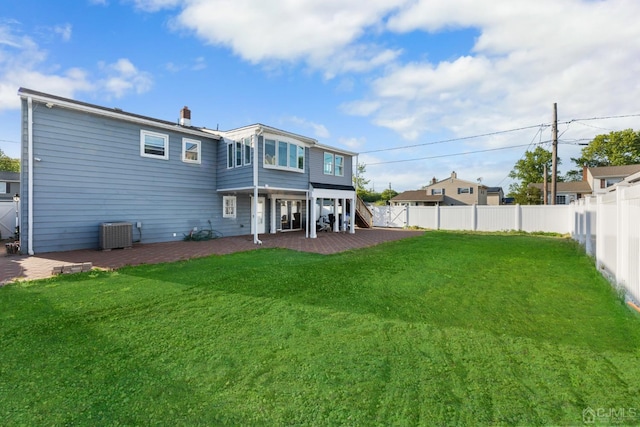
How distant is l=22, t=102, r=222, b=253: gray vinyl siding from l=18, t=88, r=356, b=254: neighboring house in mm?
28

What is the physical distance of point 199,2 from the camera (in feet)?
26.5

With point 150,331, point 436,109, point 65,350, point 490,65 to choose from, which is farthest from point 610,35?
point 65,350

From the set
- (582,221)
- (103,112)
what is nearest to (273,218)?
(103,112)

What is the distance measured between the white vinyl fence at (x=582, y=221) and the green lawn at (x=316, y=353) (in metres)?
0.70

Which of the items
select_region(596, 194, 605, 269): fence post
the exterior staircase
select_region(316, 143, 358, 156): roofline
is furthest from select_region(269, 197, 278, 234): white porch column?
select_region(596, 194, 605, 269): fence post

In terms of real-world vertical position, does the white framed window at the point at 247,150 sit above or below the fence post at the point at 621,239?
above

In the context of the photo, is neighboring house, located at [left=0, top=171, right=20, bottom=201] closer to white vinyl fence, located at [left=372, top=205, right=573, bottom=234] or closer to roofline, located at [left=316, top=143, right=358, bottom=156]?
roofline, located at [left=316, top=143, right=358, bottom=156]

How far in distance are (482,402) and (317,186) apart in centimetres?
1323

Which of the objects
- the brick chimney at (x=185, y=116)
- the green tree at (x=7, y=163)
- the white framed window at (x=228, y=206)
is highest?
the green tree at (x=7, y=163)

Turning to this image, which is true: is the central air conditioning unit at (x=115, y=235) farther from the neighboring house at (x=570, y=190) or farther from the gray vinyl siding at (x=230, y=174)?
the neighboring house at (x=570, y=190)

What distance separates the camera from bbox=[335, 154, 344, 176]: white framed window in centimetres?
1798

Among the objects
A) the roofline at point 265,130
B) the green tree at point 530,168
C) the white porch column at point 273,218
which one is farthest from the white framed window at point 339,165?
the green tree at point 530,168

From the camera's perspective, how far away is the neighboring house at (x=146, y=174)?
912 cm

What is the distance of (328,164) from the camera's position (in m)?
17.4
